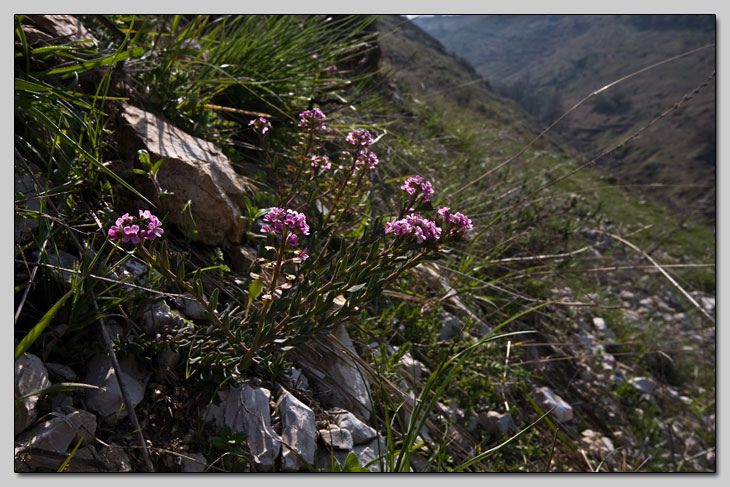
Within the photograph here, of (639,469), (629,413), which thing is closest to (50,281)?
(639,469)

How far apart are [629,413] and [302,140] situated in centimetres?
263

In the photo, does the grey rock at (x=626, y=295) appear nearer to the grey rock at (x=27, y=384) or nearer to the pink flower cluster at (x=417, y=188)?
the pink flower cluster at (x=417, y=188)

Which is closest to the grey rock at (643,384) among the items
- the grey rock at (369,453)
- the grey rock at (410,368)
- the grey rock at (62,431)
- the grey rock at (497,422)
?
the grey rock at (497,422)

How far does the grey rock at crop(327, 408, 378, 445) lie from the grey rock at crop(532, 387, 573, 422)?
1203 millimetres

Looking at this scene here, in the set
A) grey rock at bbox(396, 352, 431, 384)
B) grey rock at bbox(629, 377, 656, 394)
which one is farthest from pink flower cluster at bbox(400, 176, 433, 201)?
grey rock at bbox(629, 377, 656, 394)

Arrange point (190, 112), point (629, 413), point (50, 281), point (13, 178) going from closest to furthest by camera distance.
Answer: point (50, 281), point (13, 178), point (190, 112), point (629, 413)

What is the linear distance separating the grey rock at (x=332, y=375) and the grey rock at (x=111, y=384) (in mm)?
513

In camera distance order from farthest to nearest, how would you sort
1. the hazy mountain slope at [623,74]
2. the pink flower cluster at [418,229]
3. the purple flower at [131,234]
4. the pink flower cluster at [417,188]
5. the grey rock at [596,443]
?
the hazy mountain slope at [623,74], the grey rock at [596,443], the pink flower cluster at [417,188], the pink flower cluster at [418,229], the purple flower at [131,234]

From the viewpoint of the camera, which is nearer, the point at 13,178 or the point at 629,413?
the point at 13,178

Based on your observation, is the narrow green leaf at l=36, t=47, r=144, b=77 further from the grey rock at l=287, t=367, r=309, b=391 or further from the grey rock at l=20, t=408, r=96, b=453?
the grey rock at l=287, t=367, r=309, b=391

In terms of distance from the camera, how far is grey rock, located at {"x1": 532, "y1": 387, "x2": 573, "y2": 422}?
2.30m

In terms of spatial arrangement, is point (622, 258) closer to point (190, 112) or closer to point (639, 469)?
point (639, 469)

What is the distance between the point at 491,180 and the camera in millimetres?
4059

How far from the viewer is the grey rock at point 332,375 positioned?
1638mm
